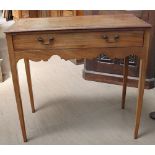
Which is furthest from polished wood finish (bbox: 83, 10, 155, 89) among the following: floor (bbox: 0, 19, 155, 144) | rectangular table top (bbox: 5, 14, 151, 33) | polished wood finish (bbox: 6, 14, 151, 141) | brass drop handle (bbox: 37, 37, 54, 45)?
brass drop handle (bbox: 37, 37, 54, 45)

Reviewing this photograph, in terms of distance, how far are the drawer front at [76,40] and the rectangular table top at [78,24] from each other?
0.11 feet

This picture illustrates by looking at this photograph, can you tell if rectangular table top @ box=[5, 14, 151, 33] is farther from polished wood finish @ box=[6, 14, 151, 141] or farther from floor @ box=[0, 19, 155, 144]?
floor @ box=[0, 19, 155, 144]

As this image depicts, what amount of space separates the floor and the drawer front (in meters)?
0.62

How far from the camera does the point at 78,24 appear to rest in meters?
1.32

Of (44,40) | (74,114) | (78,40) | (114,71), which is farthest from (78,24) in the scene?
(114,71)

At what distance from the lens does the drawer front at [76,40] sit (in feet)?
4.15

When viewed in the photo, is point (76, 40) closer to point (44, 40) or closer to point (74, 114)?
point (44, 40)

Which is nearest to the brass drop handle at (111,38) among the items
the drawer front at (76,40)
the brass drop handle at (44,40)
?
the drawer front at (76,40)

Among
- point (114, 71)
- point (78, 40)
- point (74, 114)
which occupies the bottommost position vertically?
point (74, 114)

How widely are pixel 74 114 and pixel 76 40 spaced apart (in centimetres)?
73

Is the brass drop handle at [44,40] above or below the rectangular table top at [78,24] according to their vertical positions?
below

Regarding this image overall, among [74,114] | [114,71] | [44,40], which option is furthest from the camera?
[114,71]

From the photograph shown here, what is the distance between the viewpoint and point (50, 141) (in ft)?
5.08

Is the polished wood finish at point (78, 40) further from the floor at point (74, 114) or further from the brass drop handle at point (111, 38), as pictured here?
the floor at point (74, 114)
